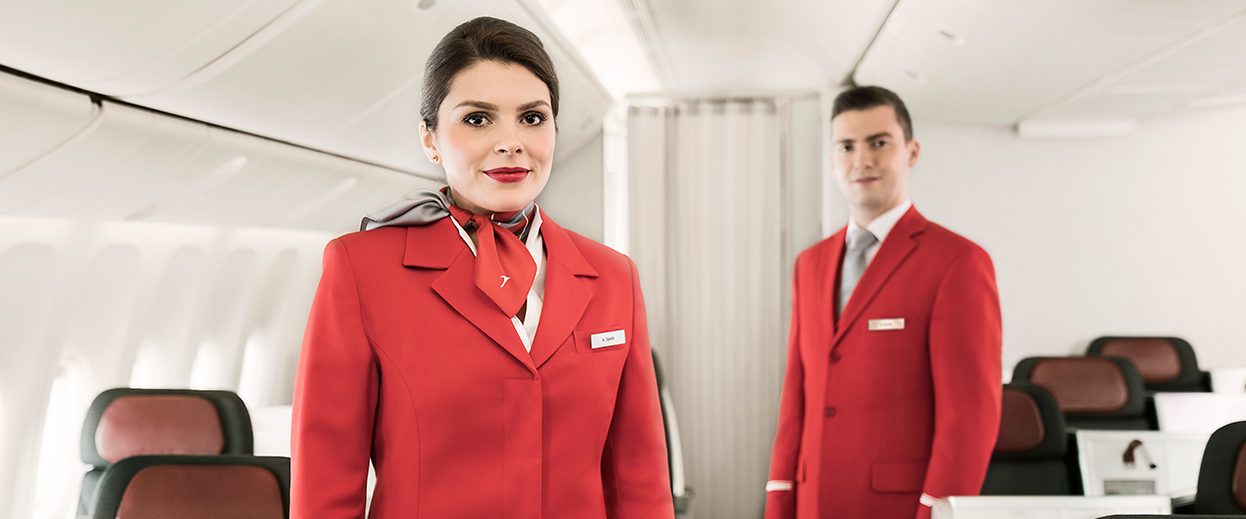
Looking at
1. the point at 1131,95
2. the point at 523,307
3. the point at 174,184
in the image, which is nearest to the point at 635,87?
the point at 1131,95

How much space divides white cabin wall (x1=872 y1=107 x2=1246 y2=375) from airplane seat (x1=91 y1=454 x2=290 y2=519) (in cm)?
792

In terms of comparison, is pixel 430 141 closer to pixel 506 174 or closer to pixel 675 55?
pixel 506 174

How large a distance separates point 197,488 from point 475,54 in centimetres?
177

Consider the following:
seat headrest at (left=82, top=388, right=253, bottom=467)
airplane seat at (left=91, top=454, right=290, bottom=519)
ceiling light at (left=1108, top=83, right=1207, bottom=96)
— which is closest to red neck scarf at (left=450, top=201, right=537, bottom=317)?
airplane seat at (left=91, top=454, right=290, bottom=519)

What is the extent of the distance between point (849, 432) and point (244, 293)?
467 cm

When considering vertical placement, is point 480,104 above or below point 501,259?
above

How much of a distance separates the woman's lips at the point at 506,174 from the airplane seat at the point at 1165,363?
823 cm

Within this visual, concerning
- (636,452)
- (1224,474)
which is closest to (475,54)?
(636,452)

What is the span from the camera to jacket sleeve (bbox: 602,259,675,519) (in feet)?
4.77

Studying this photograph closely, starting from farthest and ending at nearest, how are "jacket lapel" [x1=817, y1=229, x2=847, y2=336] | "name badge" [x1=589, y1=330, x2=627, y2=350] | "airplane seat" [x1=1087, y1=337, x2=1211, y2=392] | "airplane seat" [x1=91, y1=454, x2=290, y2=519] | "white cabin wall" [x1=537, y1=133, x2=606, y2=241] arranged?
1. "airplane seat" [x1=1087, y1=337, x2=1211, y2=392]
2. "white cabin wall" [x1=537, y1=133, x2=606, y2=241]
3. "jacket lapel" [x1=817, y1=229, x2=847, y2=336]
4. "airplane seat" [x1=91, y1=454, x2=290, y2=519]
5. "name badge" [x1=589, y1=330, x2=627, y2=350]

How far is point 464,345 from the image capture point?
1362 millimetres

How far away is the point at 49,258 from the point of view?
178 inches

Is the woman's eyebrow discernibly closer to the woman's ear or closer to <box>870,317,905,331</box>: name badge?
the woman's ear

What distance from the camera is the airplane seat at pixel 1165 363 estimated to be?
27.4 feet
